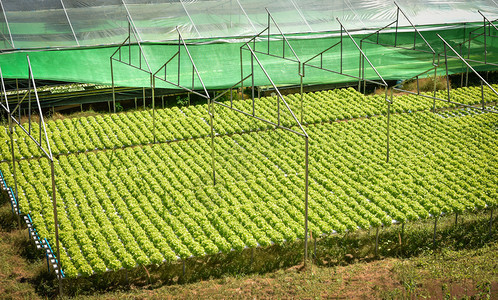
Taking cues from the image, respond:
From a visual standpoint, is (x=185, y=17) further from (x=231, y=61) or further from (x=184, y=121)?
(x=184, y=121)

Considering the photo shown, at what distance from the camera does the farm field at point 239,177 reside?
24766mm

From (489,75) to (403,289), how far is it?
87.7 ft

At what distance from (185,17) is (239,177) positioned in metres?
13.7

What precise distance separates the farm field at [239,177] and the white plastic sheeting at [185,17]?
5.03 metres

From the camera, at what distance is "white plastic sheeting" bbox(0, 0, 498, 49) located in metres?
36.7

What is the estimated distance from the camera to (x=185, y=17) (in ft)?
129

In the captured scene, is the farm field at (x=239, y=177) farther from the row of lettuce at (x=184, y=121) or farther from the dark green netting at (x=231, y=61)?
the dark green netting at (x=231, y=61)

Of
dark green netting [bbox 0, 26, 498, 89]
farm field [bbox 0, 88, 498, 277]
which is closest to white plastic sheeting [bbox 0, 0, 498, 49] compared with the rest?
dark green netting [bbox 0, 26, 498, 89]

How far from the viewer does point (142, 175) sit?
97.3ft

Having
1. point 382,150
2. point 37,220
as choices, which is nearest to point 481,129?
point 382,150

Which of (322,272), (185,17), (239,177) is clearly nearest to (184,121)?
(239,177)

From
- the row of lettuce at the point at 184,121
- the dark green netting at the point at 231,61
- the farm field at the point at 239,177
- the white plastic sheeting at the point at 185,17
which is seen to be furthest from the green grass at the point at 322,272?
the white plastic sheeting at the point at 185,17

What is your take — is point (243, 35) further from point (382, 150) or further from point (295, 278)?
point (295, 278)

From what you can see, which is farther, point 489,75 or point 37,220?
point 489,75
